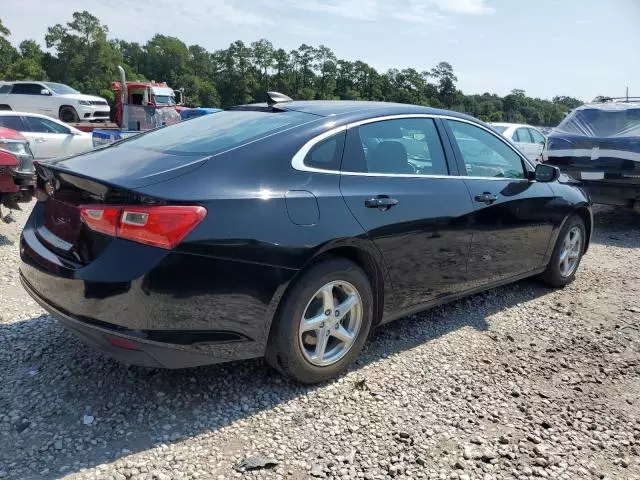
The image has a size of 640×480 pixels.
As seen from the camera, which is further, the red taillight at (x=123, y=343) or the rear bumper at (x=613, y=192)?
the rear bumper at (x=613, y=192)

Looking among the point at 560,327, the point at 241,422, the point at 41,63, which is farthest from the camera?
the point at 41,63

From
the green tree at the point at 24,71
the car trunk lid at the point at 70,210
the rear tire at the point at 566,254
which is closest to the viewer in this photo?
the car trunk lid at the point at 70,210

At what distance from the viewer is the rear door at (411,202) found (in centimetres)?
331

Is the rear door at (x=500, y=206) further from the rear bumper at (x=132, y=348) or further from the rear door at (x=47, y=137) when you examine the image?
A: the rear door at (x=47, y=137)

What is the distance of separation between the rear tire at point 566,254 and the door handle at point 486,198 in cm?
130

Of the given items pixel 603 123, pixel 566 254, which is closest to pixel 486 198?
pixel 566 254

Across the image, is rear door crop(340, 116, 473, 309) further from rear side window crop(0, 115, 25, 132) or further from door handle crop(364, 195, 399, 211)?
rear side window crop(0, 115, 25, 132)

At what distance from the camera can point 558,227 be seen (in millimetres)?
5004

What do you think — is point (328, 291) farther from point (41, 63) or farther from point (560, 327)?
point (41, 63)

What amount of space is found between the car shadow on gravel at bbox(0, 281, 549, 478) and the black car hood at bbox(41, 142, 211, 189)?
3.89ft

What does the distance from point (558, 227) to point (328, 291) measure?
288 cm

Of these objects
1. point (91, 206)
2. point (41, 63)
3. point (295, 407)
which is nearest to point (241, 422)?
point (295, 407)

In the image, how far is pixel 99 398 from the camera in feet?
9.71

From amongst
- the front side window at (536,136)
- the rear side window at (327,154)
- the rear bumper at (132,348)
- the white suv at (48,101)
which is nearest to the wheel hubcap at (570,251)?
the rear side window at (327,154)
